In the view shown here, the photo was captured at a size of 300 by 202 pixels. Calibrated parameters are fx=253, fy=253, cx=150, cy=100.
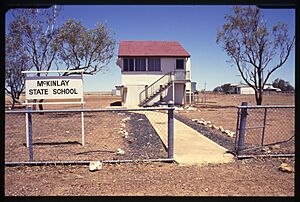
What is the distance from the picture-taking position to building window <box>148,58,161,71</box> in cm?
2897

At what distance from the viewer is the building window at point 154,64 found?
95.0ft

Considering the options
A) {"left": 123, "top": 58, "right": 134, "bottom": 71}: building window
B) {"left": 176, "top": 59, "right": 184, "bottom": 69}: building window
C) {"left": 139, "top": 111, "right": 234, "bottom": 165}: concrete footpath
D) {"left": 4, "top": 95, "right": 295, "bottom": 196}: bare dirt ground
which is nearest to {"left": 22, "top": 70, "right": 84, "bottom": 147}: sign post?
{"left": 4, "top": 95, "right": 295, "bottom": 196}: bare dirt ground

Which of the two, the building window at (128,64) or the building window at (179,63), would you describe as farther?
the building window at (179,63)

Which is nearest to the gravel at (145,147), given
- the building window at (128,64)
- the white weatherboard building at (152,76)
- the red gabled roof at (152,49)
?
the white weatherboard building at (152,76)

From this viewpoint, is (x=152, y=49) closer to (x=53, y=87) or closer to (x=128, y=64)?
(x=128, y=64)

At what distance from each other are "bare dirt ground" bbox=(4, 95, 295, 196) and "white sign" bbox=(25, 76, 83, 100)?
9.28ft

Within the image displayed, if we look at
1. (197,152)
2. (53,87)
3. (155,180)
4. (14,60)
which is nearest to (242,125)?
(197,152)

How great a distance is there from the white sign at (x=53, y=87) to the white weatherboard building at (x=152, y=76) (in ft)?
63.9

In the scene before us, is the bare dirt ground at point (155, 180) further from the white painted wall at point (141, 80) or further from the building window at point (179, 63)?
the building window at point (179, 63)

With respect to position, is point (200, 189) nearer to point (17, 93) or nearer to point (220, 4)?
point (220, 4)

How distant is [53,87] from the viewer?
7926 millimetres

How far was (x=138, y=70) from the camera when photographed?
28672mm

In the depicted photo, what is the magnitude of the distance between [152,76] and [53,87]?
70.0 ft

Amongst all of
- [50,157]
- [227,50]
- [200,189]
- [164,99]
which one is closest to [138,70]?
[164,99]
